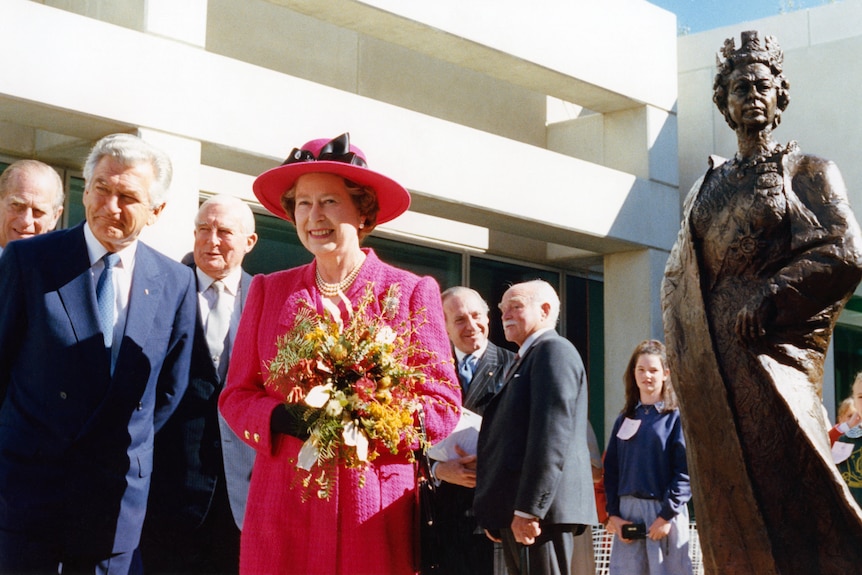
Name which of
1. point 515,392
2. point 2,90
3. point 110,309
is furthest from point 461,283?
point 110,309

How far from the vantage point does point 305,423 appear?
372 centimetres

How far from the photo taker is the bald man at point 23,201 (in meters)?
5.44

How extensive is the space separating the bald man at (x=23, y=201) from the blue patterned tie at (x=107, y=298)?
1.32m

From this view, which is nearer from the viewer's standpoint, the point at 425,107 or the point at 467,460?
the point at 467,460

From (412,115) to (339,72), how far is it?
128cm

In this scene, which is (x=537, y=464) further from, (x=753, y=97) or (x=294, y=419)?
(x=294, y=419)

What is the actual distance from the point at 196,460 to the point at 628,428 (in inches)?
146

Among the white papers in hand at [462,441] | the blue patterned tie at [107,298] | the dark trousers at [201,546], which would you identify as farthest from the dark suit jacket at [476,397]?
the blue patterned tie at [107,298]

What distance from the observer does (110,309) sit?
166 inches

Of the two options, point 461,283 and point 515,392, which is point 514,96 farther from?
point 515,392

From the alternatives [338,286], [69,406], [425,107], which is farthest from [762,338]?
[425,107]

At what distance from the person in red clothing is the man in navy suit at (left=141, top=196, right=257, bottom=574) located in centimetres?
116

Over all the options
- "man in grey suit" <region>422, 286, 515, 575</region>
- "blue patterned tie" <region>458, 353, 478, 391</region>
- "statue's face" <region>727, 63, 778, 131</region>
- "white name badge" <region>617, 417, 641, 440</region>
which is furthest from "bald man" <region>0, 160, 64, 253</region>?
"white name badge" <region>617, 417, 641, 440</region>

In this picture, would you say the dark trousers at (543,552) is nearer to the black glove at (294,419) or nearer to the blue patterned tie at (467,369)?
the blue patterned tie at (467,369)
